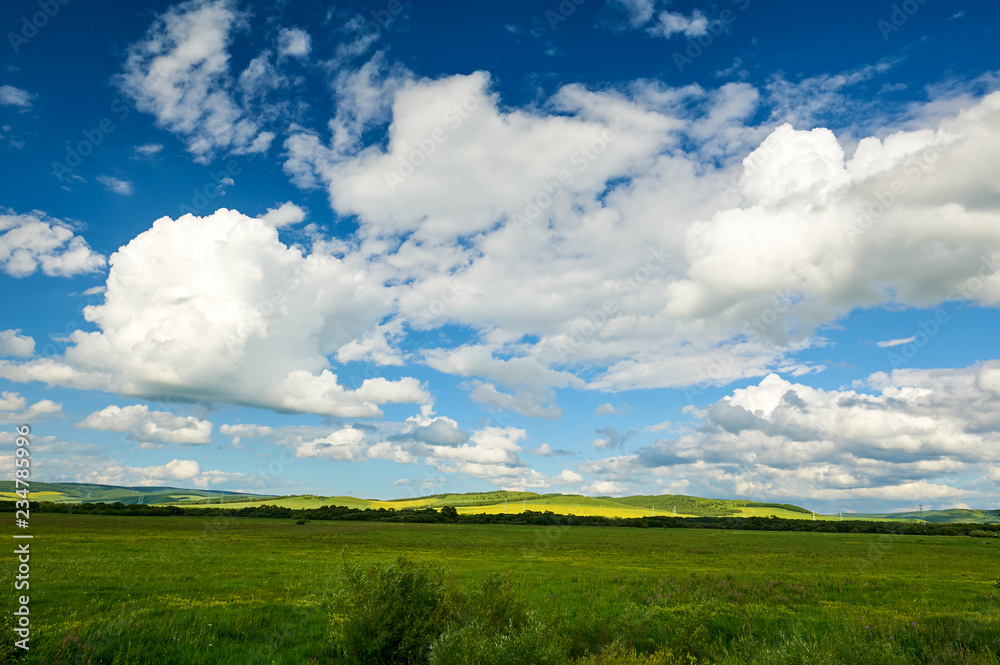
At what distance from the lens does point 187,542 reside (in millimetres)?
48281

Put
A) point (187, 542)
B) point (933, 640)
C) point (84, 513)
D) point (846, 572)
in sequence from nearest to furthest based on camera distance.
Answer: point (933, 640) → point (846, 572) → point (187, 542) → point (84, 513)

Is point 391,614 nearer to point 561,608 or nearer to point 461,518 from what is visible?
point 561,608

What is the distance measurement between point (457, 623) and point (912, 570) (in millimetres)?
43876

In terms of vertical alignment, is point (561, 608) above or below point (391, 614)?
below

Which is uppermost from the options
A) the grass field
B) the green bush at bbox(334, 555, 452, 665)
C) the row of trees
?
the green bush at bbox(334, 555, 452, 665)

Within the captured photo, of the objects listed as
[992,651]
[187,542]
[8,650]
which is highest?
[8,650]

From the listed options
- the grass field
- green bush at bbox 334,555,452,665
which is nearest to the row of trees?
the grass field

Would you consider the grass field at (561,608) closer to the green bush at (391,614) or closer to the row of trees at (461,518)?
the green bush at (391,614)

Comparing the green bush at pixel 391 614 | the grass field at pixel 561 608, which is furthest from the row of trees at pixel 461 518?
the green bush at pixel 391 614

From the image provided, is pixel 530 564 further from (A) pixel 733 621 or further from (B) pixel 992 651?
(B) pixel 992 651

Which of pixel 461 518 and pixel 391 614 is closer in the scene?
pixel 391 614

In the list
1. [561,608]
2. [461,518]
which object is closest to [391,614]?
[561,608]

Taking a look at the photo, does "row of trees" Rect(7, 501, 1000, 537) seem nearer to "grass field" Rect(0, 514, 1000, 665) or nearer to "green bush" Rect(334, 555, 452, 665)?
"grass field" Rect(0, 514, 1000, 665)

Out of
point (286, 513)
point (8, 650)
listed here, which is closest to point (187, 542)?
point (8, 650)
